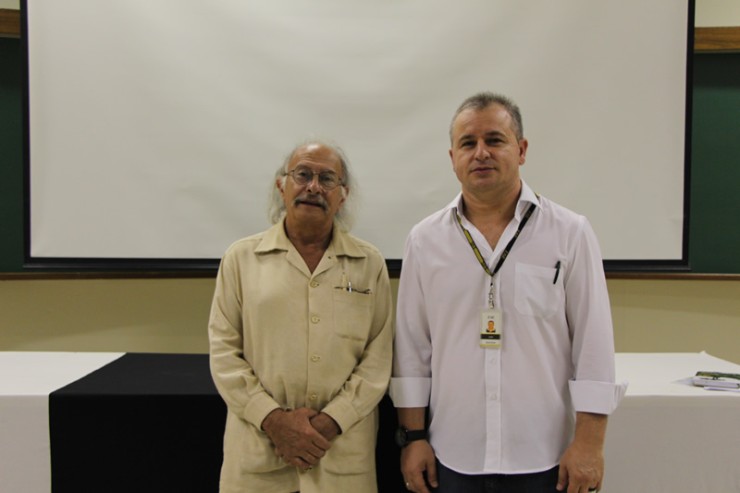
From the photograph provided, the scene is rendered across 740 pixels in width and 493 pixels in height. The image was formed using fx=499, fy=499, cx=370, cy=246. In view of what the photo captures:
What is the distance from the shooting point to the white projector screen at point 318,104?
2.39m

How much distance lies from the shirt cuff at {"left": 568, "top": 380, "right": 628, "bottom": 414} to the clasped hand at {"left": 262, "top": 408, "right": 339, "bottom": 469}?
2.07 ft

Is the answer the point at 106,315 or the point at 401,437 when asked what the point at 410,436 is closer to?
the point at 401,437

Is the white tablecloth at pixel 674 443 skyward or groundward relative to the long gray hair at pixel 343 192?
groundward

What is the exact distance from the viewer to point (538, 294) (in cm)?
128

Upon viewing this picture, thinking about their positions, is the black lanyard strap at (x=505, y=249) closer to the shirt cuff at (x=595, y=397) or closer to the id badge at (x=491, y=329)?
the id badge at (x=491, y=329)

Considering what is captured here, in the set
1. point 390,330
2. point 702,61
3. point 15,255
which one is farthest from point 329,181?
point 702,61

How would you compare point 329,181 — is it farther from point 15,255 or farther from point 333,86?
point 15,255

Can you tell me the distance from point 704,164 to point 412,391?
2297 millimetres

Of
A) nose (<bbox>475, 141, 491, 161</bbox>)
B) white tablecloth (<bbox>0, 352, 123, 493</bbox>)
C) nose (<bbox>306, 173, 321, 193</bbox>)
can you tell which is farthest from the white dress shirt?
white tablecloth (<bbox>0, 352, 123, 493</bbox>)

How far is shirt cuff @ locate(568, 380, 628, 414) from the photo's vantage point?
122 cm

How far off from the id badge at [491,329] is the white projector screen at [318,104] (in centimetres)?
127

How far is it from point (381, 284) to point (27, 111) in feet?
6.67

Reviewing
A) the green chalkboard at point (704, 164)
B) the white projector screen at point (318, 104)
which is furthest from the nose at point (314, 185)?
the green chalkboard at point (704, 164)

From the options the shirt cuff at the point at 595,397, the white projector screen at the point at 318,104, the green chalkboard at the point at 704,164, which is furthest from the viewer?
the green chalkboard at the point at 704,164
